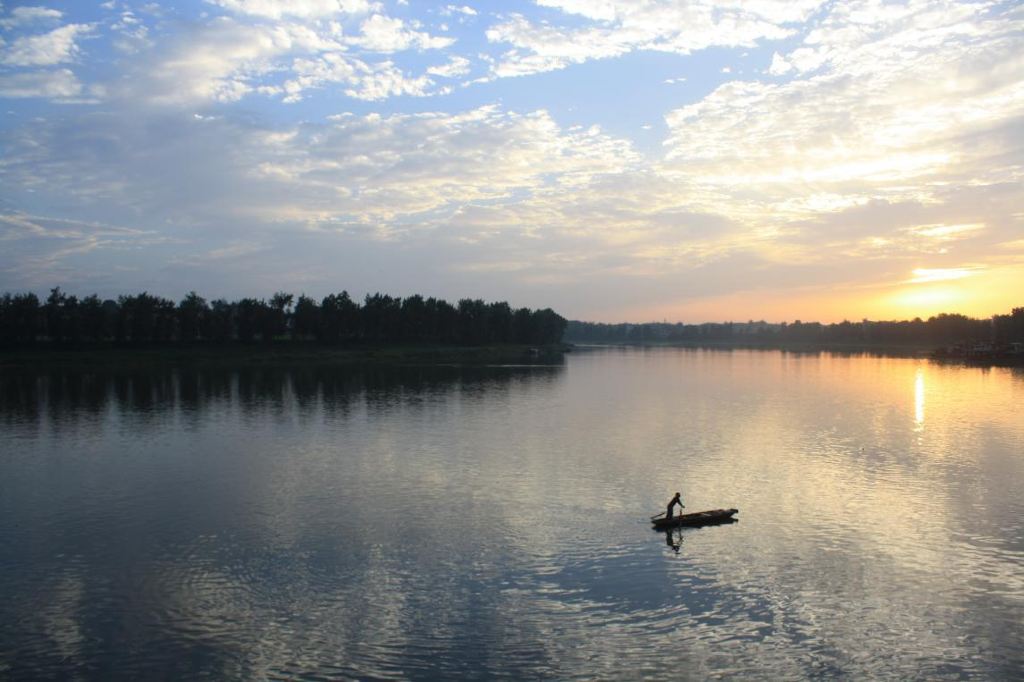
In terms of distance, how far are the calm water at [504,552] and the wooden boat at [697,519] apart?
16.0 inches

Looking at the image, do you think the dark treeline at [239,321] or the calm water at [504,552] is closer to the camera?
the calm water at [504,552]

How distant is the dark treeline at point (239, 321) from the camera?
344ft

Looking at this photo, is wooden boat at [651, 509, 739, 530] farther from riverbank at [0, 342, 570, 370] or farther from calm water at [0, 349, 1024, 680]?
riverbank at [0, 342, 570, 370]

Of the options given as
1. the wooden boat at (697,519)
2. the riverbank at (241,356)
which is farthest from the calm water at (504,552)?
the riverbank at (241,356)

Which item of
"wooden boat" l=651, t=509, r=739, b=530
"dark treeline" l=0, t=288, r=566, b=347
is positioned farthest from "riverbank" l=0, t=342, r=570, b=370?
"wooden boat" l=651, t=509, r=739, b=530

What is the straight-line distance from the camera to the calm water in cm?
1441

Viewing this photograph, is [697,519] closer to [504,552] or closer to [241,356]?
[504,552]

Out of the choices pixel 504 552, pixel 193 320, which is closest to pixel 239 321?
pixel 193 320

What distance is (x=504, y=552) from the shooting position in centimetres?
2016

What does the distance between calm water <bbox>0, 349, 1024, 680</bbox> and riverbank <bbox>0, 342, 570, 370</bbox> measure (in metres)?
61.2

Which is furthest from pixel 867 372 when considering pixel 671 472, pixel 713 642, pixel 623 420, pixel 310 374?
pixel 713 642

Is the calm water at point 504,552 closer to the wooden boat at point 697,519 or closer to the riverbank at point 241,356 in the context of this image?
the wooden boat at point 697,519

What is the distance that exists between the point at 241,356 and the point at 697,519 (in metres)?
105

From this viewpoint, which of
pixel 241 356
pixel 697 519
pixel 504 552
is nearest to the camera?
pixel 504 552
